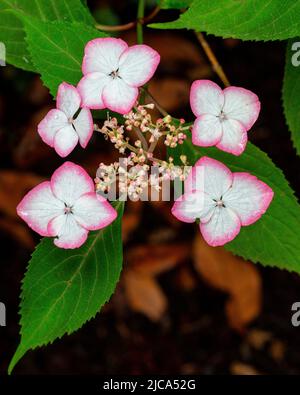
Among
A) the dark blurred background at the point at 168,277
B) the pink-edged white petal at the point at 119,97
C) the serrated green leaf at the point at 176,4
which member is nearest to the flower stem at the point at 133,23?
the serrated green leaf at the point at 176,4

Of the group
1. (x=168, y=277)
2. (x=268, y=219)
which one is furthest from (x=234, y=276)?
(x=268, y=219)

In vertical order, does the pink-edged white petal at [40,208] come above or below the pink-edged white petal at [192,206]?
→ above

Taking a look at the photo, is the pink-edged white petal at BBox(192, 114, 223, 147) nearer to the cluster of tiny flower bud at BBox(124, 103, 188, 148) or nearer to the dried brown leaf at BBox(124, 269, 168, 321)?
the cluster of tiny flower bud at BBox(124, 103, 188, 148)

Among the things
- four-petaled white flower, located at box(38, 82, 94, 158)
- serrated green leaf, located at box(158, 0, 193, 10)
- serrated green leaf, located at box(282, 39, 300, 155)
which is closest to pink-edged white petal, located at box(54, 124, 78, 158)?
four-petaled white flower, located at box(38, 82, 94, 158)

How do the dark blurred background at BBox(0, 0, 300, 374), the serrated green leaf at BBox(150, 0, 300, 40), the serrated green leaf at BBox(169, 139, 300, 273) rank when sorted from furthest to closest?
1. the dark blurred background at BBox(0, 0, 300, 374)
2. the serrated green leaf at BBox(169, 139, 300, 273)
3. the serrated green leaf at BBox(150, 0, 300, 40)

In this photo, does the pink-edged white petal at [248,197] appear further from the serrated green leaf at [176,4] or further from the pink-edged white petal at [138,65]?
the serrated green leaf at [176,4]

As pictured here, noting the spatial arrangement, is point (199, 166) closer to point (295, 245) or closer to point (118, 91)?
point (118, 91)
